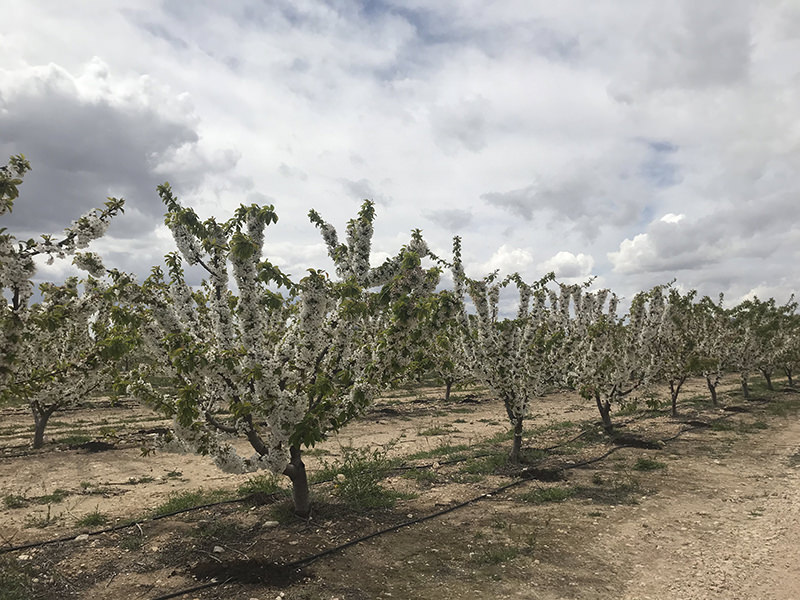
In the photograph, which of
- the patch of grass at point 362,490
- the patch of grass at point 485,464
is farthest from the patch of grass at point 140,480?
the patch of grass at point 485,464

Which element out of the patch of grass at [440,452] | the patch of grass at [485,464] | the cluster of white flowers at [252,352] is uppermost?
the cluster of white flowers at [252,352]

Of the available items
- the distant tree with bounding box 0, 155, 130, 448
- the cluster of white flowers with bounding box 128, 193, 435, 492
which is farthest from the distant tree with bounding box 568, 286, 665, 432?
the distant tree with bounding box 0, 155, 130, 448

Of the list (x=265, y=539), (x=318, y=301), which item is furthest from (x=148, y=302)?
(x=265, y=539)

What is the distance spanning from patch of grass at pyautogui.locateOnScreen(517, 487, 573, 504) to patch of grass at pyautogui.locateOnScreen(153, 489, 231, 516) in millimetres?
7575

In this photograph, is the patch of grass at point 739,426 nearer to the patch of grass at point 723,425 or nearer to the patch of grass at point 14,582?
the patch of grass at point 723,425

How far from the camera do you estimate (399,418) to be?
2536 cm

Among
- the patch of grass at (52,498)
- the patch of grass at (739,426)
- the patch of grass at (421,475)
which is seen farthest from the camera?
the patch of grass at (739,426)

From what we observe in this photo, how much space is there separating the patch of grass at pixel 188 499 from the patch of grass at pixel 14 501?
338 centimetres

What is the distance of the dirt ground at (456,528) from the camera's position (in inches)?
283

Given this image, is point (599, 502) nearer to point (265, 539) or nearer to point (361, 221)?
point (265, 539)

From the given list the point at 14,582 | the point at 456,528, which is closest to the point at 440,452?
the point at 456,528

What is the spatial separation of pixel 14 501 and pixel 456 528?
10.9 metres

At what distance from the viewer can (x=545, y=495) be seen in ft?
37.0

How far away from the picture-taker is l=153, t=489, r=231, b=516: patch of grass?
10625mm
